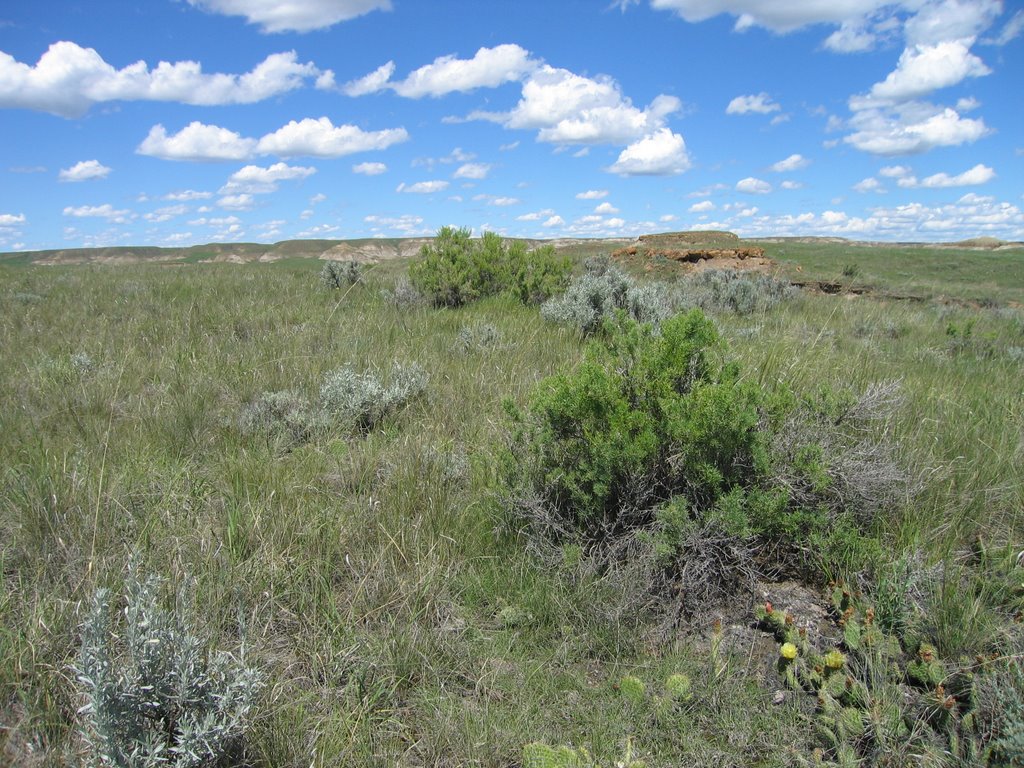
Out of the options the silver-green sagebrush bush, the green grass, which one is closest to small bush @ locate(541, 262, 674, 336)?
the silver-green sagebrush bush

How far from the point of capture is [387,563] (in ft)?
8.30

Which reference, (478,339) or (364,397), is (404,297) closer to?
(478,339)

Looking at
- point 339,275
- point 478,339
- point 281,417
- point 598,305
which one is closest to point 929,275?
point 598,305

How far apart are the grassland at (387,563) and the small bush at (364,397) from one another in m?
0.13

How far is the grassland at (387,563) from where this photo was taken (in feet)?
6.24

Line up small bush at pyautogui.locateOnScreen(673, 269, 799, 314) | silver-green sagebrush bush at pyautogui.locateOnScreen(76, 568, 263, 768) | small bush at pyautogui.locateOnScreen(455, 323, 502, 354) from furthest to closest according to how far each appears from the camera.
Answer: small bush at pyautogui.locateOnScreen(673, 269, 799, 314)
small bush at pyautogui.locateOnScreen(455, 323, 502, 354)
silver-green sagebrush bush at pyautogui.locateOnScreen(76, 568, 263, 768)

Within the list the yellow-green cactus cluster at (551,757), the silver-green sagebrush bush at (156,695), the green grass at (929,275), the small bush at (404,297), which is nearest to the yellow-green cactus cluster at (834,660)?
the yellow-green cactus cluster at (551,757)

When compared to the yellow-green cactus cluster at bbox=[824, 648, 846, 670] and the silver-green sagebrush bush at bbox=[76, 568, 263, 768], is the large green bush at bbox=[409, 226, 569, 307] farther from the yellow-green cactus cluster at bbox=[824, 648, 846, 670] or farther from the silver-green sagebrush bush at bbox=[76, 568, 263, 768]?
the silver-green sagebrush bush at bbox=[76, 568, 263, 768]

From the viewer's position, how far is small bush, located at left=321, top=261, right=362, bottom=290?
9.73m

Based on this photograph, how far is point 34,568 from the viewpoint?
2.34 meters

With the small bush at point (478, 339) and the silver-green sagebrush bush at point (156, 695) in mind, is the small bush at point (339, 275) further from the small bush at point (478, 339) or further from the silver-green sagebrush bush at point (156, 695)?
the silver-green sagebrush bush at point (156, 695)

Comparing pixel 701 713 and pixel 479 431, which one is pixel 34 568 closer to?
pixel 479 431

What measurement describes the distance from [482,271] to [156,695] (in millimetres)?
7735

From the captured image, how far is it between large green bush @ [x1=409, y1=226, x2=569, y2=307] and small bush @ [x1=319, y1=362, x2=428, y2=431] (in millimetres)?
4256
